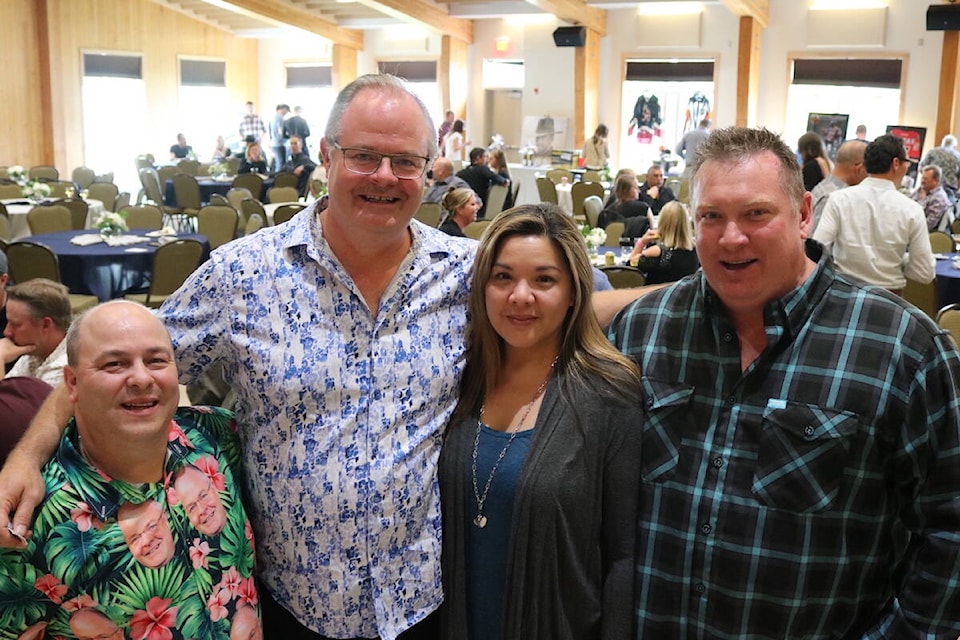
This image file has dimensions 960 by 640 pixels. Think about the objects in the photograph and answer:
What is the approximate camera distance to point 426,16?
18.2 m

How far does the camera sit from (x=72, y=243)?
7.86 meters

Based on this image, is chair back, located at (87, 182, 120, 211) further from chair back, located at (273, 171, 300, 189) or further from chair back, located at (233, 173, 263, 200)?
chair back, located at (273, 171, 300, 189)

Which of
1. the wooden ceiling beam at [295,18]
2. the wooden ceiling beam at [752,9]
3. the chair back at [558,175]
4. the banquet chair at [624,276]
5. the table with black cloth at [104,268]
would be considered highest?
the wooden ceiling beam at [295,18]

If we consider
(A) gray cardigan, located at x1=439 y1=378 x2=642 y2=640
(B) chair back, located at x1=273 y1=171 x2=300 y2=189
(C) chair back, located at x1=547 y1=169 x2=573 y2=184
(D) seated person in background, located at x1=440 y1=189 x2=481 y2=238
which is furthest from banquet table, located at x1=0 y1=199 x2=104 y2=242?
(A) gray cardigan, located at x1=439 y1=378 x2=642 y2=640

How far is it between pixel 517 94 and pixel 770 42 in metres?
6.09

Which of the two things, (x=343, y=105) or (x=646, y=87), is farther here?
(x=646, y=87)

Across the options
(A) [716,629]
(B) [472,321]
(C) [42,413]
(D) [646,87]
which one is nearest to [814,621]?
(A) [716,629]

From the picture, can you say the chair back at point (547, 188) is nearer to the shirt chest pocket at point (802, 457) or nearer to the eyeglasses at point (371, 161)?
the eyeglasses at point (371, 161)

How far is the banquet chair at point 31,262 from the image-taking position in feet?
22.4

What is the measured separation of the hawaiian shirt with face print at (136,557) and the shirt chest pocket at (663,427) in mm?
827

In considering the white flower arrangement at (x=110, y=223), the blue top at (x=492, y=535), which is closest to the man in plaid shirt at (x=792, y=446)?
the blue top at (x=492, y=535)

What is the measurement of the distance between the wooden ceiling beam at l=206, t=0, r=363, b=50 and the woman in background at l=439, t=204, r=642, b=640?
53.9 ft

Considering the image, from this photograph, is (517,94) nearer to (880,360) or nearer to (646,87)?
(646,87)

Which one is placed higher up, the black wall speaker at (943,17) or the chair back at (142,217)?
the black wall speaker at (943,17)
